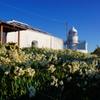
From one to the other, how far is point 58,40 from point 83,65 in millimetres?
28872

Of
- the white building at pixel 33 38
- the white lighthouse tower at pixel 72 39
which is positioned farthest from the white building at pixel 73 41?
the white building at pixel 33 38

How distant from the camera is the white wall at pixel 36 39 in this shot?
21134mm

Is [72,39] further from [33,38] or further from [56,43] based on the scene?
[33,38]

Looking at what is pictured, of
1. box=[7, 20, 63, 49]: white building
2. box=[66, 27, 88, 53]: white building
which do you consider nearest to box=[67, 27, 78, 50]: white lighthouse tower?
box=[66, 27, 88, 53]: white building

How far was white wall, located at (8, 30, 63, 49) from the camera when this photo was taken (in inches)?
832

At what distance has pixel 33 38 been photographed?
24641 mm

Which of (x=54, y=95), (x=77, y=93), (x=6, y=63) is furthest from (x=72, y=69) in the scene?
(x=6, y=63)

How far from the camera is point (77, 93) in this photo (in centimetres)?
A: 238

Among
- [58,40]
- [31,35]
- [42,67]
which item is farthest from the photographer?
[58,40]

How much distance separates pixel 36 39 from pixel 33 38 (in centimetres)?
87

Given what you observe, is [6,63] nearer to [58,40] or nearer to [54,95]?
[54,95]

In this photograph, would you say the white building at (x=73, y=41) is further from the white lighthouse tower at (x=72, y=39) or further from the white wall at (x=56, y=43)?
the white wall at (x=56, y=43)

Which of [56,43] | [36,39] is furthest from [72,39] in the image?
[36,39]

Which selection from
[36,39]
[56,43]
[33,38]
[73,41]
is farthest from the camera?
[73,41]
